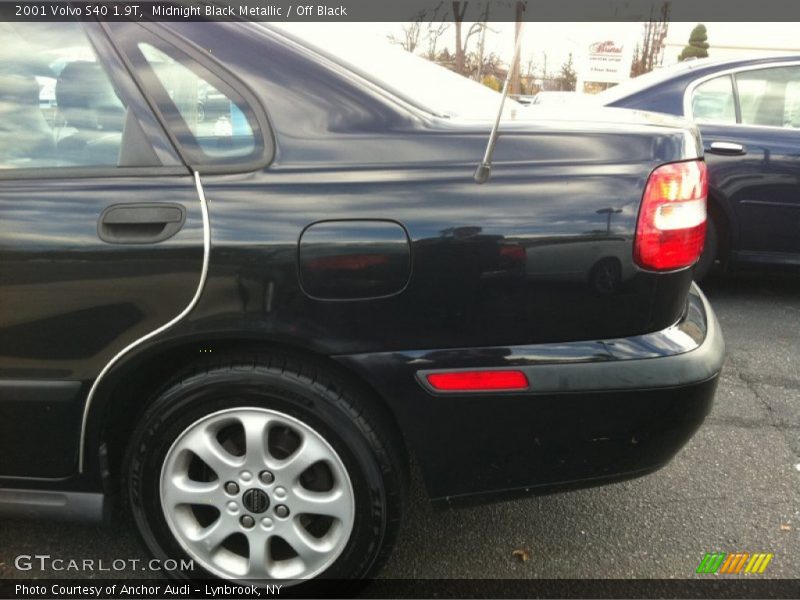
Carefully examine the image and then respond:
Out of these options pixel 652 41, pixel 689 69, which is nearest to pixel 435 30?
pixel 689 69

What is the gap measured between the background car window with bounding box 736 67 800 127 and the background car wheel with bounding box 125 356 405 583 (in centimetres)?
386

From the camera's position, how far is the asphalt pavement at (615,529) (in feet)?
7.10

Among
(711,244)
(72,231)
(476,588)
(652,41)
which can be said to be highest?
(652,41)

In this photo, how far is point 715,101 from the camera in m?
4.56

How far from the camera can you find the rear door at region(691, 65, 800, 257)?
4.28 m

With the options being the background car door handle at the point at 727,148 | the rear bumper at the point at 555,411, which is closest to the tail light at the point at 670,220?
the rear bumper at the point at 555,411

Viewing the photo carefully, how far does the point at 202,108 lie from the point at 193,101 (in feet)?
0.10

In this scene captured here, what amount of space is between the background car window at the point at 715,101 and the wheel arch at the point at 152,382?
3.68m

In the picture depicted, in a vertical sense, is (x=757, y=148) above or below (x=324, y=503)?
above

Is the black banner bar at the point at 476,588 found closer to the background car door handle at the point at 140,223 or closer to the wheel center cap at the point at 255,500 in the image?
the wheel center cap at the point at 255,500

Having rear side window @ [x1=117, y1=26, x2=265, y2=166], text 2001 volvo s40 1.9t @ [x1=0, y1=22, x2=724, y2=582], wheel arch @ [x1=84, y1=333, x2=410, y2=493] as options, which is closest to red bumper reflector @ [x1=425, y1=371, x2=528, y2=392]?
text 2001 volvo s40 1.9t @ [x1=0, y1=22, x2=724, y2=582]

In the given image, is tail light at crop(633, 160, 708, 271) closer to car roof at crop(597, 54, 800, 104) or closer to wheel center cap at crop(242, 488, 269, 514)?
wheel center cap at crop(242, 488, 269, 514)

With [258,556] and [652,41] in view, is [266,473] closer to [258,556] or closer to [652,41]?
[258,556]

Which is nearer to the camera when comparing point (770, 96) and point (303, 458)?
point (303, 458)
